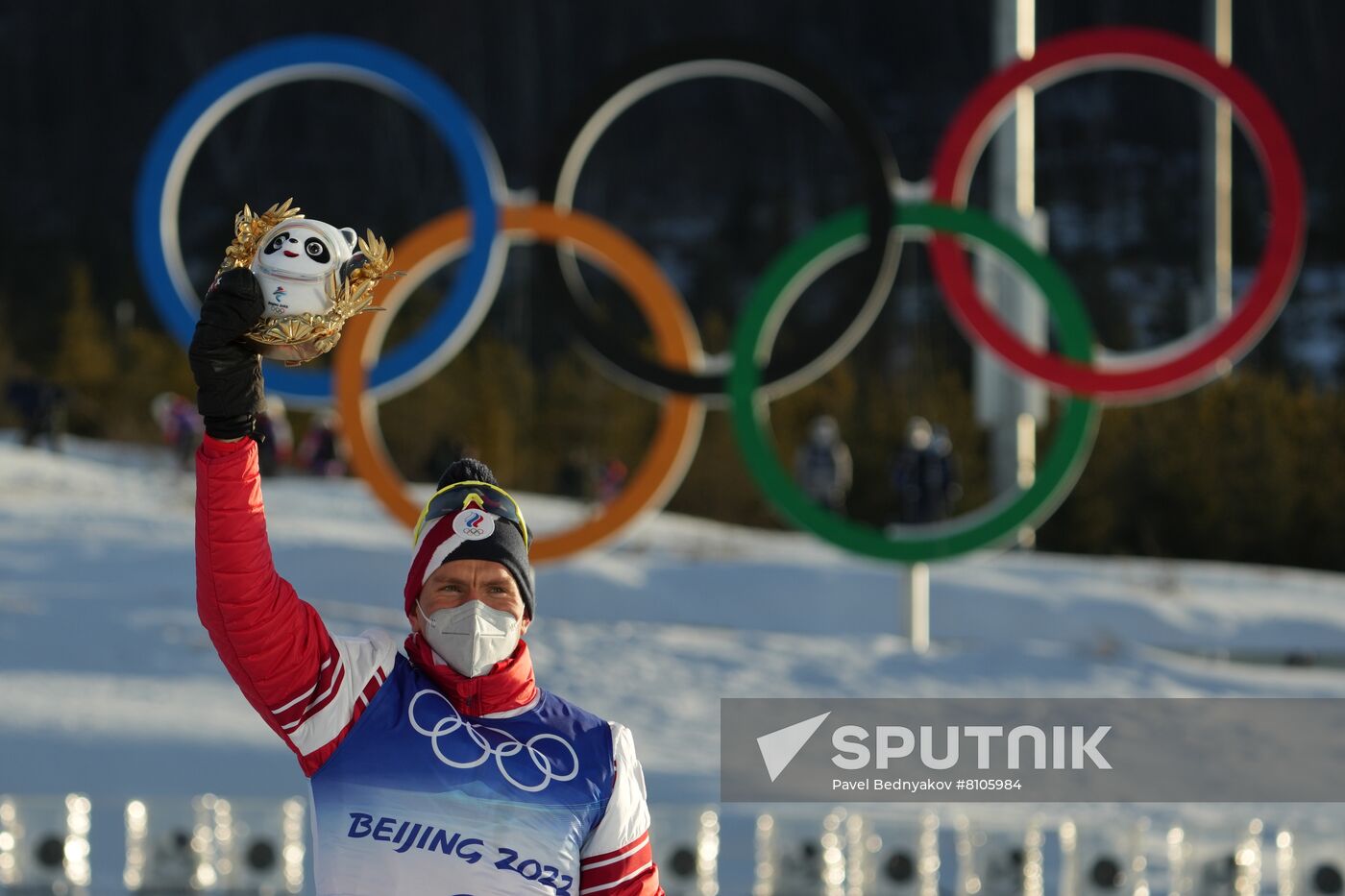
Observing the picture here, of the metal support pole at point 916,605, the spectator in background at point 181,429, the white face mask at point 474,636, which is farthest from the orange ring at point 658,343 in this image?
the white face mask at point 474,636

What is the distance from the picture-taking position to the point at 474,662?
256 cm

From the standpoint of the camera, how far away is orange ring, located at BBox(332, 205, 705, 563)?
11.0m

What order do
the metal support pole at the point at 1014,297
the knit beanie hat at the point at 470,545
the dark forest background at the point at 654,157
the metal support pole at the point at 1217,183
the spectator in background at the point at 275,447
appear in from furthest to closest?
the dark forest background at the point at 654,157
the spectator in background at the point at 275,447
the metal support pole at the point at 1217,183
the metal support pole at the point at 1014,297
the knit beanie hat at the point at 470,545

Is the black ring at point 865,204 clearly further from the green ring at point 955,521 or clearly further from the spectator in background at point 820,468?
the spectator in background at point 820,468

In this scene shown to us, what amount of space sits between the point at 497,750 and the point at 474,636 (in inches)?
7.1

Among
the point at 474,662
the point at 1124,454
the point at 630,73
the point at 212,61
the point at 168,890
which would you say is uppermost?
the point at 212,61

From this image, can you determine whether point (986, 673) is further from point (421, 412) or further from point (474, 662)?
point (421, 412)

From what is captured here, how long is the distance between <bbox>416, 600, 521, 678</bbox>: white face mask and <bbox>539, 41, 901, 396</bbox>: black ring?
8.25 meters

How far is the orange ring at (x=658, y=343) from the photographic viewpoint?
11.0 m

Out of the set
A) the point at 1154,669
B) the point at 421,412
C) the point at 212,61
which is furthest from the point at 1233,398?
the point at 212,61

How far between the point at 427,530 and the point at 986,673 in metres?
8.00

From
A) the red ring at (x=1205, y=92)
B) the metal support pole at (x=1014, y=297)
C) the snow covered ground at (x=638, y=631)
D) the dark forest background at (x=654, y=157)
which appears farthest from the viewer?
the dark forest background at (x=654, y=157)

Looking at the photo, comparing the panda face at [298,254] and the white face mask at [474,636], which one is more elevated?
the panda face at [298,254]

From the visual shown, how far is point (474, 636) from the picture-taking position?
2.55 m
